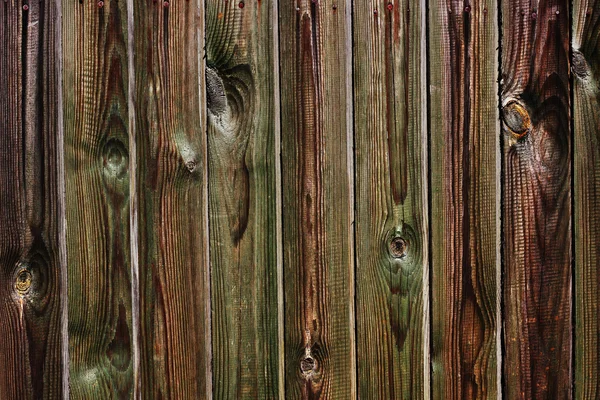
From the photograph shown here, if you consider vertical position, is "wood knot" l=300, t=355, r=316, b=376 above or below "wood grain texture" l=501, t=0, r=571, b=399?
below

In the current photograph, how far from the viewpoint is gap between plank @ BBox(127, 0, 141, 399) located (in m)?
1.86

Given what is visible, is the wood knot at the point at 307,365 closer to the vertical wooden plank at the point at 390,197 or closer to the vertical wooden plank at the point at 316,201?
the vertical wooden plank at the point at 316,201

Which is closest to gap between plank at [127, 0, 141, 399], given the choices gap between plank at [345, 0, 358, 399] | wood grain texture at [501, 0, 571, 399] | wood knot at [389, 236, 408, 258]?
gap between plank at [345, 0, 358, 399]

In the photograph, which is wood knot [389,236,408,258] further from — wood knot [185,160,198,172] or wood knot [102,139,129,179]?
wood knot [102,139,129,179]

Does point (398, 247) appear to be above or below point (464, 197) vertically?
below

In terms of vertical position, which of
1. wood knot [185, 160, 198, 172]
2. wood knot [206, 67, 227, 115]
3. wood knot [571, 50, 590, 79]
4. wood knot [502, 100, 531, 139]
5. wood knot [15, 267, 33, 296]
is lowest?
wood knot [15, 267, 33, 296]

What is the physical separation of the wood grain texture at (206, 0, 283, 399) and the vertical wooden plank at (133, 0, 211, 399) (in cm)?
4

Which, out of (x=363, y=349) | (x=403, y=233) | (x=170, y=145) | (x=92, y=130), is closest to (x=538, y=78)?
(x=403, y=233)

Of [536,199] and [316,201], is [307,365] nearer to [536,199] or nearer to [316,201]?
[316,201]

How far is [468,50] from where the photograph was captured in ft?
6.02

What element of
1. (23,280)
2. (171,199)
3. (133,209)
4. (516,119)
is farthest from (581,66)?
(23,280)

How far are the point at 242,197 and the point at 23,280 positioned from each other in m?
0.68

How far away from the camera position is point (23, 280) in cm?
188

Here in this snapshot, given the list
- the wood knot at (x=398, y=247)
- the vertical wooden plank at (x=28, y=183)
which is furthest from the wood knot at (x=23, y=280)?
the wood knot at (x=398, y=247)
